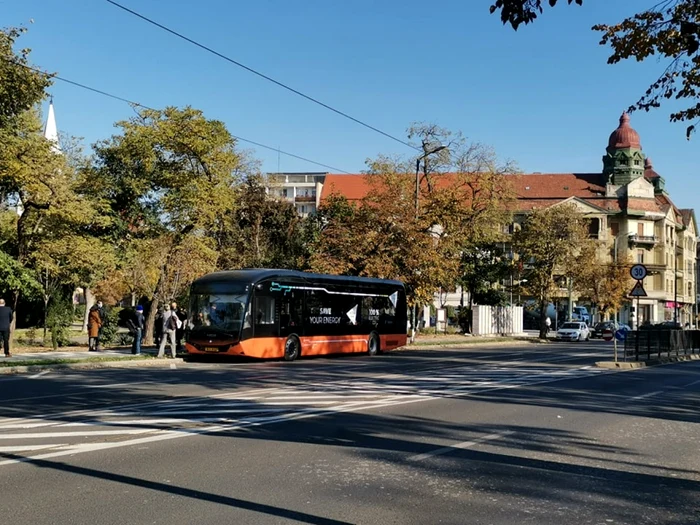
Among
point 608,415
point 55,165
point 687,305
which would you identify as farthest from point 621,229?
point 608,415

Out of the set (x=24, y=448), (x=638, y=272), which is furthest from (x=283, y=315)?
(x=24, y=448)

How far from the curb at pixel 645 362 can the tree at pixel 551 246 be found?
1705cm

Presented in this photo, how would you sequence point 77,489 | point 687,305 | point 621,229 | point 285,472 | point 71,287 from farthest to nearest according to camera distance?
point 687,305 → point 621,229 → point 71,287 → point 285,472 → point 77,489

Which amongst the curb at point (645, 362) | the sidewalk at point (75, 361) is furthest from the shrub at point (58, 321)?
the curb at point (645, 362)

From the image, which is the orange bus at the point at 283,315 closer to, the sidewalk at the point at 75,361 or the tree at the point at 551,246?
the sidewalk at the point at 75,361

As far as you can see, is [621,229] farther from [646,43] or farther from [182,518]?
[182,518]

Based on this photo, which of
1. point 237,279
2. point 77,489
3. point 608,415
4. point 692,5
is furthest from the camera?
point 237,279

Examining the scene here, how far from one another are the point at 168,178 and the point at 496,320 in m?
33.4

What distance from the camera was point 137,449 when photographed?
914 centimetres

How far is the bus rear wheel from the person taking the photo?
32.2m

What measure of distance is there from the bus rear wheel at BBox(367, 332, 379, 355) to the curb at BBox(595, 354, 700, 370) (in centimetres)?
949

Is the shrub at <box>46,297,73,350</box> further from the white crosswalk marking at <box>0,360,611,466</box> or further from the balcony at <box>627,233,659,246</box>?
the balcony at <box>627,233,659,246</box>

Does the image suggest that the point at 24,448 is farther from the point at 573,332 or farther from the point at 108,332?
the point at 573,332

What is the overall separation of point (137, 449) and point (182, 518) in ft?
10.2
